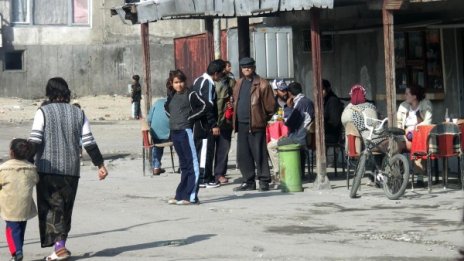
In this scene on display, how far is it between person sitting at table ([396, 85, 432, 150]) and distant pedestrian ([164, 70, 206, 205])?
322 cm

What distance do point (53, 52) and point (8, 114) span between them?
530 centimetres

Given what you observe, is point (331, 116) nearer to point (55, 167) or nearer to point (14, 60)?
point (55, 167)

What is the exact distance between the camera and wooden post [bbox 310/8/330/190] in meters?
15.7

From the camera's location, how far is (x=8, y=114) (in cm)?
3541

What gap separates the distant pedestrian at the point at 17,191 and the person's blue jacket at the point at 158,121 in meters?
8.30

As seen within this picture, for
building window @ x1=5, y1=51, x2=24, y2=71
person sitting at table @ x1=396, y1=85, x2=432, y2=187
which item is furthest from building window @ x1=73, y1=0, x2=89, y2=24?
person sitting at table @ x1=396, y1=85, x2=432, y2=187

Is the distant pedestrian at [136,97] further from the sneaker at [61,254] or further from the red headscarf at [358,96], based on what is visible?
the sneaker at [61,254]

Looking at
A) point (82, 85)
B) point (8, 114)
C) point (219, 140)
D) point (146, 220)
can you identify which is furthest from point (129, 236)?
point (82, 85)

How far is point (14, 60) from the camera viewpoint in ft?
131

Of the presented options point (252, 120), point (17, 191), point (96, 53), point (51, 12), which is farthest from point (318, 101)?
point (51, 12)

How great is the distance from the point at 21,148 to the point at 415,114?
7.17m

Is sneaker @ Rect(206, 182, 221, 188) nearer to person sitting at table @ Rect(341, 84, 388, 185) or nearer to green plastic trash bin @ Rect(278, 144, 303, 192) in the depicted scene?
green plastic trash bin @ Rect(278, 144, 303, 192)

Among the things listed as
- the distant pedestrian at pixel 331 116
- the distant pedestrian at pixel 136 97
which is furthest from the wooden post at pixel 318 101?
the distant pedestrian at pixel 136 97

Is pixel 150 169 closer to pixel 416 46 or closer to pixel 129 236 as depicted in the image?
pixel 416 46
